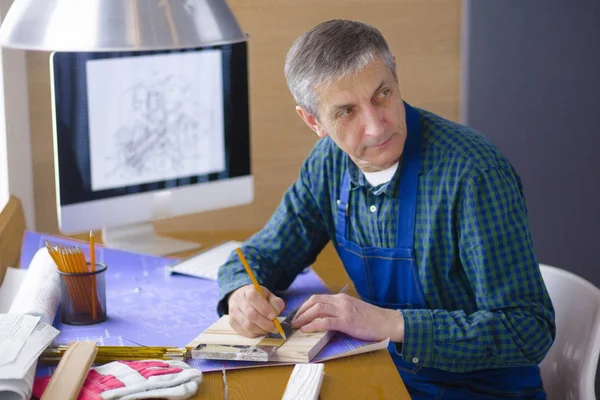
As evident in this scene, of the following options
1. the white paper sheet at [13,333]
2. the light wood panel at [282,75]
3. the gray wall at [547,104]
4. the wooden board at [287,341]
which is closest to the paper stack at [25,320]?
the white paper sheet at [13,333]

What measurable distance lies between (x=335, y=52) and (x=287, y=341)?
0.51m

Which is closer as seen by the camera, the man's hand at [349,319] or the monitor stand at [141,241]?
the man's hand at [349,319]

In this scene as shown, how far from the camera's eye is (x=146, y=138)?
2229 mm

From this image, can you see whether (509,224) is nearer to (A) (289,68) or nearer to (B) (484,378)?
(B) (484,378)

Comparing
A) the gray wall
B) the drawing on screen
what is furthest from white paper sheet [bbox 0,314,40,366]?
the gray wall

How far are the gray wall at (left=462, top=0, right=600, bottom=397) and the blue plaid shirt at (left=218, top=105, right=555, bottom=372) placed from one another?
3.49ft

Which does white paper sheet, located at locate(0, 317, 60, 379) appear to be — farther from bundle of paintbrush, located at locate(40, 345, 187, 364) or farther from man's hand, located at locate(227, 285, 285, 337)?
man's hand, located at locate(227, 285, 285, 337)

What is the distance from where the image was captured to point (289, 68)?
1720mm

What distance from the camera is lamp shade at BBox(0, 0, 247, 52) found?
4.43ft

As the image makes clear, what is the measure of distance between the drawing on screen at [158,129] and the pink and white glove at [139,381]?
0.83m

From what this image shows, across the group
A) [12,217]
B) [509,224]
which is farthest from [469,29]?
[12,217]

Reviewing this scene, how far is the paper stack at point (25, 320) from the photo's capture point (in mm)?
1277

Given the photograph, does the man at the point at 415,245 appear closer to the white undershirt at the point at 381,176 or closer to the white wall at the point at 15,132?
the white undershirt at the point at 381,176

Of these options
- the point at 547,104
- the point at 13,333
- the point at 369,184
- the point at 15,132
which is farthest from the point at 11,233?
the point at 547,104
